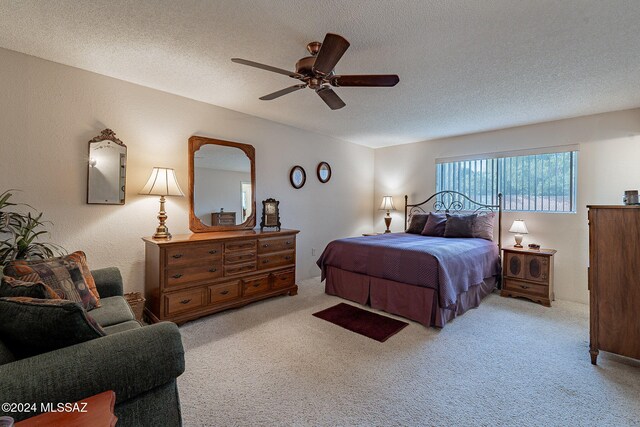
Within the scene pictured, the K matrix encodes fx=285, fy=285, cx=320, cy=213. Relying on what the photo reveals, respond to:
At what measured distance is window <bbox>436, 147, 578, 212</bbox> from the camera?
3920 mm

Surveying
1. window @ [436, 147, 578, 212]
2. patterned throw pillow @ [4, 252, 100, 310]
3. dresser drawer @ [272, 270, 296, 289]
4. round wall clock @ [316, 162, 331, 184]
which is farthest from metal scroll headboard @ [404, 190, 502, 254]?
patterned throw pillow @ [4, 252, 100, 310]

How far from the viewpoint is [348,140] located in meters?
5.39

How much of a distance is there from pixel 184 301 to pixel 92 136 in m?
1.82

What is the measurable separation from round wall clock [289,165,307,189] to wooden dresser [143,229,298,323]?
1001 millimetres

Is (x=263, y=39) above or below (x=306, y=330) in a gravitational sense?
above

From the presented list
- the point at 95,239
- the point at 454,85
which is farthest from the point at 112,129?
the point at 454,85

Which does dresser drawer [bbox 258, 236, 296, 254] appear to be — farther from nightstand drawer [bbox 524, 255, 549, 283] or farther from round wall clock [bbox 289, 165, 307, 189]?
nightstand drawer [bbox 524, 255, 549, 283]

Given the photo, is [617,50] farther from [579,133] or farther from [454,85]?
[579,133]

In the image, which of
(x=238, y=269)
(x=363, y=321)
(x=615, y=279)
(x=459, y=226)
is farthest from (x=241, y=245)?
(x=615, y=279)

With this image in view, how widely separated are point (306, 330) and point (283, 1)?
2.70 meters

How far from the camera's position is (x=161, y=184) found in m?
2.95

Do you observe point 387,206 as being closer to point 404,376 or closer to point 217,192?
point 217,192

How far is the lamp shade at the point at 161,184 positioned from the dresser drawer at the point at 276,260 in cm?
123

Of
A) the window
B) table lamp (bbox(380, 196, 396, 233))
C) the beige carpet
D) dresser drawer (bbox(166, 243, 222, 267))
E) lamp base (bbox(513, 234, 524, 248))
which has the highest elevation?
the window
